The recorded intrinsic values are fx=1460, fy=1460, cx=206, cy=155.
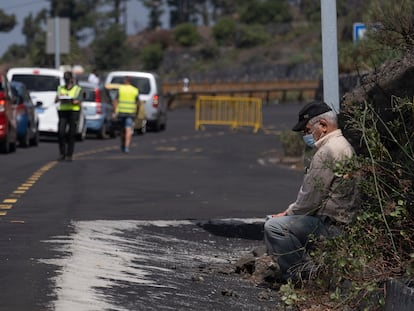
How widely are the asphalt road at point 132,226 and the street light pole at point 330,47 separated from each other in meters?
1.82

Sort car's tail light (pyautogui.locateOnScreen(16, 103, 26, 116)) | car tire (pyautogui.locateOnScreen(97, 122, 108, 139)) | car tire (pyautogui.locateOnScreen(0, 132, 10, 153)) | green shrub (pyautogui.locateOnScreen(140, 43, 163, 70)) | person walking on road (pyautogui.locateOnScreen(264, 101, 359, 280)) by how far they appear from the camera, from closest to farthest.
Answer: person walking on road (pyautogui.locateOnScreen(264, 101, 359, 280))
car tire (pyautogui.locateOnScreen(0, 132, 10, 153))
car's tail light (pyautogui.locateOnScreen(16, 103, 26, 116))
car tire (pyautogui.locateOnScreen(97, 122, 108, 139))
green shrub (pyautogui.locateOnScreen(140, 43, 163, 70))

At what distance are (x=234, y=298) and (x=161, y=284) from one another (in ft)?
1.94

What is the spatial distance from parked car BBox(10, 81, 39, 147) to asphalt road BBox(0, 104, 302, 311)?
1.78m

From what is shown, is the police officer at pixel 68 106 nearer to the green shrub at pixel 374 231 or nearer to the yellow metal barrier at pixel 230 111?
the green shrub at pixel 374 231

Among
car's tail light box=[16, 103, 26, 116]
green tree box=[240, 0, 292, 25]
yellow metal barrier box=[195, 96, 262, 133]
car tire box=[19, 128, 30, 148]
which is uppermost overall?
green tree box=[240, 0, 292, 25]

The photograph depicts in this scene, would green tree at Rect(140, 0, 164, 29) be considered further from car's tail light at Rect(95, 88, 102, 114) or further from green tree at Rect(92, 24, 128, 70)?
car's tail light at Rect(95, 88, 102, 114)

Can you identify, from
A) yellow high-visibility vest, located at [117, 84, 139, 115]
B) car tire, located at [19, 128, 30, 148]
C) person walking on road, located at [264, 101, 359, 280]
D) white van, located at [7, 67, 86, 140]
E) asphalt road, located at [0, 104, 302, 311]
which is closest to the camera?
asphalt road, located at [0, 104, 302, 311]

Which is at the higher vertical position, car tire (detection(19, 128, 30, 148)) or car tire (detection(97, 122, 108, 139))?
car tire (detection(19, 128, 30, 148))

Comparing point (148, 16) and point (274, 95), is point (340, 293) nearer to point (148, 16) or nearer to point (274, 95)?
point (274, 95)

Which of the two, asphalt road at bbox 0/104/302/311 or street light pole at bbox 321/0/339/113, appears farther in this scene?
street light pole at bbox 321/0/339/113

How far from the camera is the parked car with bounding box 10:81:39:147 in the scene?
32.8m

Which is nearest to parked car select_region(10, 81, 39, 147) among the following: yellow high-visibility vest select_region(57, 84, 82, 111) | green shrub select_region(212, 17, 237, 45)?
yellow high-visibility vest select_region(57, 84, 82, 111)

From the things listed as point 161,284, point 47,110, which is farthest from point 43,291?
point 47,110

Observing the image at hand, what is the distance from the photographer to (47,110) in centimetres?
3747
